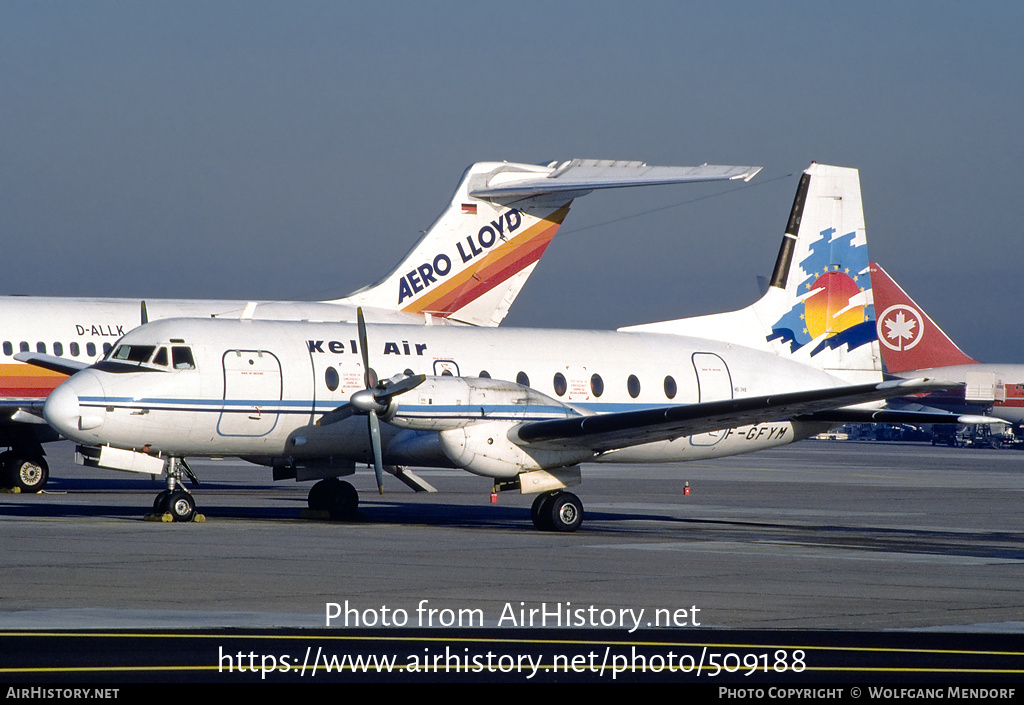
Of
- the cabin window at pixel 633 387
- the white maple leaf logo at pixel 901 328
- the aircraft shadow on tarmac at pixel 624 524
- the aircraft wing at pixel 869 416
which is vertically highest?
the white maple leaf logo at pixel 901 328

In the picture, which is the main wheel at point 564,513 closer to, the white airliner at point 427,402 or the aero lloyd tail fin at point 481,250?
the white airliner at point 427,402

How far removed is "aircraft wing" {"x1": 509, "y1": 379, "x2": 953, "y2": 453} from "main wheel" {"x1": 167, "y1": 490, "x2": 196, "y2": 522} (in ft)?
15.2

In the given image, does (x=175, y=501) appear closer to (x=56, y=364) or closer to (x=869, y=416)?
(x=56, y=364)

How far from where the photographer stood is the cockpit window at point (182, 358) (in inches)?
749

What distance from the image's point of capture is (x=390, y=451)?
19922mm

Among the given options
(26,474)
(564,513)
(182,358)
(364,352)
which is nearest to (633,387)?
(564,513)

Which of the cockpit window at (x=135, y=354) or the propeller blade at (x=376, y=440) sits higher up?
the cockpit window at (x=135, y=354)

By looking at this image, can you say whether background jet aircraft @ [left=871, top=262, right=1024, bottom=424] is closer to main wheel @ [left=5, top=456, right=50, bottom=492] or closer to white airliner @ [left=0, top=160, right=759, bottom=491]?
white airliner @ [left=0, top=160, right=759, bottom=491]

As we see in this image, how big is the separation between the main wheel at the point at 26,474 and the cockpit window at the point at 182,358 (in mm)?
8998

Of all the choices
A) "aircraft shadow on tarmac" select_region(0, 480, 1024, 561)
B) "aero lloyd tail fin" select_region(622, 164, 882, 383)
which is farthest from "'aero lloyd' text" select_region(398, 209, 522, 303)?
"aero lloyd tail fin" select_region(622, 164, 882, 383)

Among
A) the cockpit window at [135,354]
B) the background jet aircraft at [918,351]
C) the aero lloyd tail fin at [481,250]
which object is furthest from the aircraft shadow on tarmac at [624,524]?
the background jet aircraft at [918,351]

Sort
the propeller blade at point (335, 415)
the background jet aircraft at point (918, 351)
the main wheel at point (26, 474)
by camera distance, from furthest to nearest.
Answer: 1. the background jet aircraft at point (918, 351)
2. the main wheel at point (26, 474)
3. the propeller blade at point (335, 415)

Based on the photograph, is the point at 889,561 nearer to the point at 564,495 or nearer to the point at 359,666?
the point at 564,495

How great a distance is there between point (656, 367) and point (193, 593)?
11.5m
